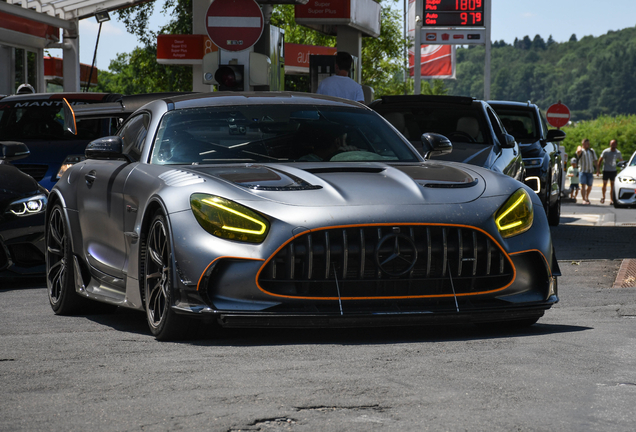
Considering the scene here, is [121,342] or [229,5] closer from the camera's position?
[121,342]

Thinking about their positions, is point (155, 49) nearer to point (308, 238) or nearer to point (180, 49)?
point (180, 49)

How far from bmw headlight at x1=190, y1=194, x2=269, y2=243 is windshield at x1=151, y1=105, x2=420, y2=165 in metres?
0.88

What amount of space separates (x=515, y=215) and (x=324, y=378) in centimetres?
161

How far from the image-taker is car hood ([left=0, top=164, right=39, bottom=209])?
8534mm

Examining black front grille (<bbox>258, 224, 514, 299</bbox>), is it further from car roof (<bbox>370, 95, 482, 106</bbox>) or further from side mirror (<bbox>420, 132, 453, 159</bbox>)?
car roof (<bbox>370, 95, 482, 106</bbox>)

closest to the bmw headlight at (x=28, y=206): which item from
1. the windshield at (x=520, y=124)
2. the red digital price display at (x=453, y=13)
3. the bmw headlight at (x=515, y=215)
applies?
the bmw headlight at (x=515, y=215)

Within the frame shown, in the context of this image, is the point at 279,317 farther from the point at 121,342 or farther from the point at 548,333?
the point at 548,333

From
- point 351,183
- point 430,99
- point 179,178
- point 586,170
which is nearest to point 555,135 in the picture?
point 430,99

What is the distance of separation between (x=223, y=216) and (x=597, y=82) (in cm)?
17832

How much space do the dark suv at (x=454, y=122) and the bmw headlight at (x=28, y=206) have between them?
3595 millimetres

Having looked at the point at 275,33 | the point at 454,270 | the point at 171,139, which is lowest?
the point at 454,270

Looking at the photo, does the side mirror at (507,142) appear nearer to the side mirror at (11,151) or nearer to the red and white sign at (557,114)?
the side mirror at (11,151)

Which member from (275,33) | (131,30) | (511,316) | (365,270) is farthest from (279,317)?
(131,30)

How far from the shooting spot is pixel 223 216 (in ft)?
15.9
